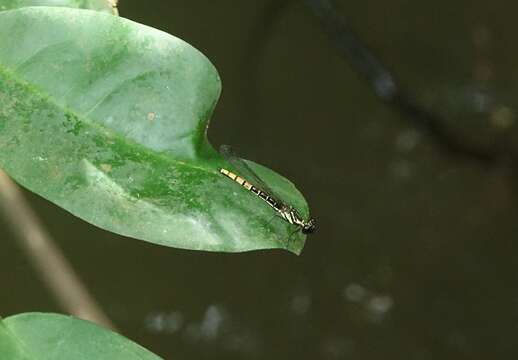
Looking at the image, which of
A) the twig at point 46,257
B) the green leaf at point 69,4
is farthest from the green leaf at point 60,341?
the twig at point 46,257

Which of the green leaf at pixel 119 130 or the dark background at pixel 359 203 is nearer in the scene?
the green leaf at pixel 119 130

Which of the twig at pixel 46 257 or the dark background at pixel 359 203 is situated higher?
the dark background at pixel 359 203

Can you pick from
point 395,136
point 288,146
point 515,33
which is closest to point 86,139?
point 288,146

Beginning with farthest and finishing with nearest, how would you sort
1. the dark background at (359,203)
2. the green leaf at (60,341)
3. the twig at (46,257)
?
the dark background at (359,203) → the twig at (46,257) → the green leaf at (60,341)

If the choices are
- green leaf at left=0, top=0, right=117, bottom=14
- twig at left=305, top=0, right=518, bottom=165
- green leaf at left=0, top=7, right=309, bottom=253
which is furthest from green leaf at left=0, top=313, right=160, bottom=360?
twig at left=305, top=0, right=518, bottom=165

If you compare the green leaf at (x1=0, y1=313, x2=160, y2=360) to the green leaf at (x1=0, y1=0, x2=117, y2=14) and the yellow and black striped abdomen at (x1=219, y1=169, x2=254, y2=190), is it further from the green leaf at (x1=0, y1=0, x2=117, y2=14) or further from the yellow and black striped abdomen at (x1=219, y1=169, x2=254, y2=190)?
the green leaf at (x1=0, y1=0, x2=117, y2=14)

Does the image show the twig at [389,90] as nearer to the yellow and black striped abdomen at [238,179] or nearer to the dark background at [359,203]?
the dark background at [359,203]

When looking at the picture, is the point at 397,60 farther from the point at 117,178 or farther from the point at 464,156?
the point at 117,178
